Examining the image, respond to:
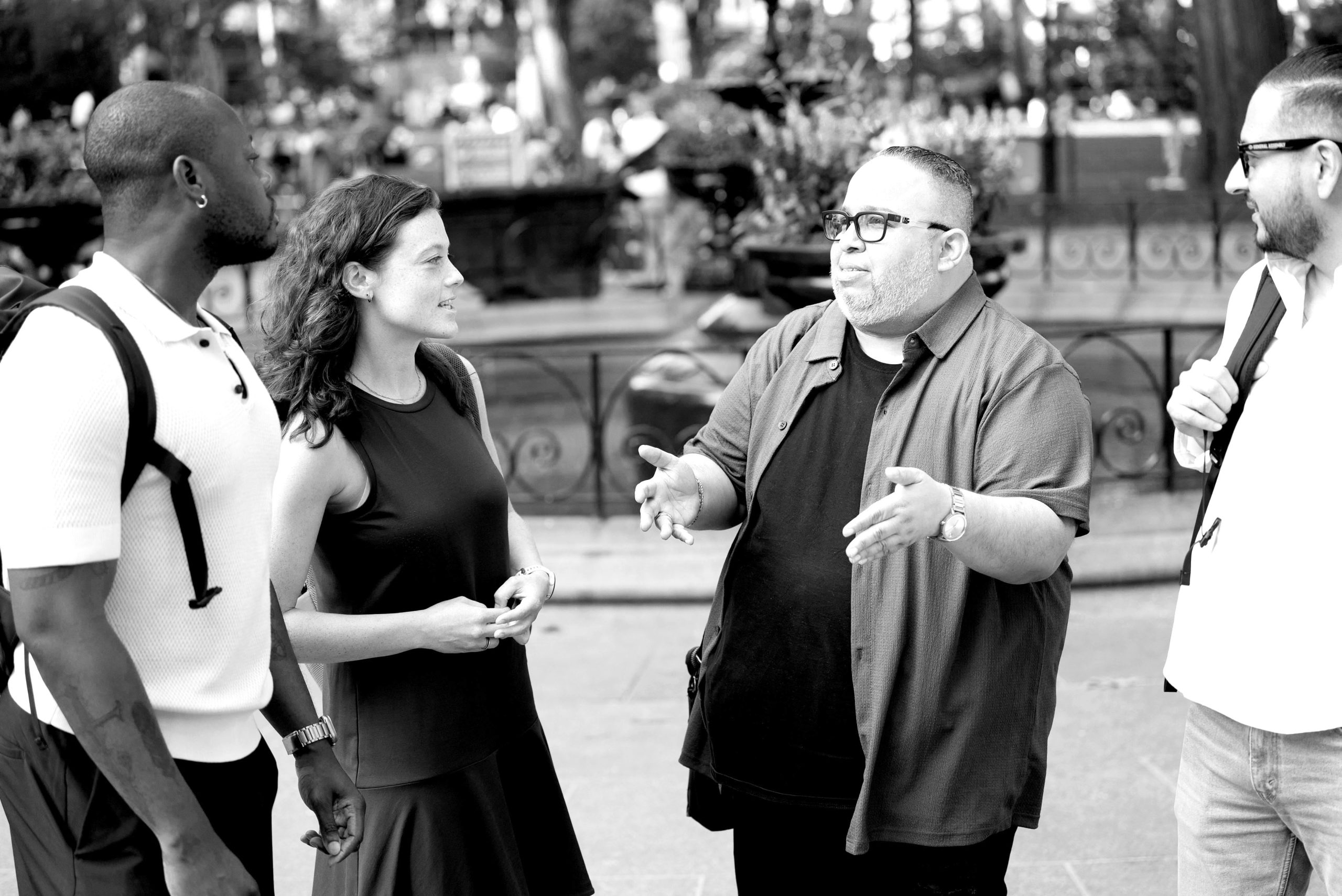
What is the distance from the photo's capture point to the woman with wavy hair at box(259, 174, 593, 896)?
280 cm

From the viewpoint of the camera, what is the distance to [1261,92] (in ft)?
8.29

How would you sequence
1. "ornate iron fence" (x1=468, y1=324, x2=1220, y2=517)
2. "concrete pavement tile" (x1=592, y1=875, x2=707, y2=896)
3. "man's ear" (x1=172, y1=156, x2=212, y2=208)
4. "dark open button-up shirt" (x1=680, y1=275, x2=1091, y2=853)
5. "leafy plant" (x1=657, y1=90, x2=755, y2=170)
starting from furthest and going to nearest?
1. "leafy plant" (x1=657, y1=90, x2=755, y2=170)
2. "ornate iron fence" (x1=468, y1=324, x2=1220, y2=517)
3. "concrete pavement tile" (x1=592, y1=875, x2=707, y2=896)
4. "dark open button-up shirt" (x1=680, y1=275, x2=1091, y2=853)
5. "man's ear" (x1=172, y1=156, x2=212, y2=208)

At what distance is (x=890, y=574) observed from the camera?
2.80 metres

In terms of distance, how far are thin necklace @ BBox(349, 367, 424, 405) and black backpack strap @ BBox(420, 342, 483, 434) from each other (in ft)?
0.23

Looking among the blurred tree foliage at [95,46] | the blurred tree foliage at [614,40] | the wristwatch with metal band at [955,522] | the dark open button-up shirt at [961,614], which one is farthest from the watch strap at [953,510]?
the blurred tree foliage at [614,40]

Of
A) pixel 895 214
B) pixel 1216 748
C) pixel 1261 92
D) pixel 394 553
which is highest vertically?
pixel 1261 92

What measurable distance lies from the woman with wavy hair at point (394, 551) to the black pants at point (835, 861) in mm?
494

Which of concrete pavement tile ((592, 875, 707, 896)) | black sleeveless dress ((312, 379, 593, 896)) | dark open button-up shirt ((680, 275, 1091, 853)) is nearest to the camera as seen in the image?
dark open button-up shirt ((680, 275, 1091, 853))

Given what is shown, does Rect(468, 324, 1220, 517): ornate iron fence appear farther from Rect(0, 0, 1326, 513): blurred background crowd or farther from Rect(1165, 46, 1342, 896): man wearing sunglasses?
Rect(1165, 46, 1342, 896): man wearing sunglasses

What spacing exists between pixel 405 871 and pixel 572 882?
0.43m

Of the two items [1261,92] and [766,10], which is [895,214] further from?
[766,10]

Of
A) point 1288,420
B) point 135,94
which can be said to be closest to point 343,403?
point 135,94

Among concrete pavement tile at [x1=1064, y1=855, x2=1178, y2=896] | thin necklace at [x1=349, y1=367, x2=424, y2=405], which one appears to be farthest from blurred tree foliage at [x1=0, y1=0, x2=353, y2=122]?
concrete pavement tile at [x1=1064, y1=855, x2=1178, y2=896]

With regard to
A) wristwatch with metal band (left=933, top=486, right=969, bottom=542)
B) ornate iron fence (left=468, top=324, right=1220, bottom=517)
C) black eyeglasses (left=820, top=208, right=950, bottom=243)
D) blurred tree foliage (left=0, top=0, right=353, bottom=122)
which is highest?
blurred tree foliage (left=0, top=0, right=353, bottom=122)
